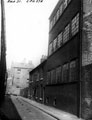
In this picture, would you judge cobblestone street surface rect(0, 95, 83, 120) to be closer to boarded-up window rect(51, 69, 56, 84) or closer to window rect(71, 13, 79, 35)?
boarded-up window rect(51, 69, 56, 84)

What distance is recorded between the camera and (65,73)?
18938 mm

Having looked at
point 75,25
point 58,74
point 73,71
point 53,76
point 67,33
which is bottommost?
point 53,76

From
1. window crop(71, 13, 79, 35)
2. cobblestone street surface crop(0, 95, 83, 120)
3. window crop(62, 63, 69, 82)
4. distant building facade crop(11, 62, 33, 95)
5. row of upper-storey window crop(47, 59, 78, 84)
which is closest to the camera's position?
cobblestone street surface crop(0, 95, 83, 120)

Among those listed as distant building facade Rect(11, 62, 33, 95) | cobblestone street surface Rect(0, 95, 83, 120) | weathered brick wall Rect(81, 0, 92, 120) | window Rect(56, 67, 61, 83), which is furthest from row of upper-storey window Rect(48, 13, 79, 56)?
distant building facade Rect(11, 62, 33, 95)

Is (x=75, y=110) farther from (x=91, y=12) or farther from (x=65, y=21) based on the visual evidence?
(x=65, y=21)

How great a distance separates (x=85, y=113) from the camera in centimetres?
1395

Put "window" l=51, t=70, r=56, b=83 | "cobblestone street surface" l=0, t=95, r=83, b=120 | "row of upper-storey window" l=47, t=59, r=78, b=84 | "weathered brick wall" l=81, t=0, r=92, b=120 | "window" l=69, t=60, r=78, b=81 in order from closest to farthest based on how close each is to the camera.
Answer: "cobblestone street surface" l=0, t=95, r=83, b=120 < "weathered brick wall" l=81, t=0, r=92, b=120 < "window" l=69, t=60, r=78, b=81 < "row of upper-storey window" l=47, t=59, r=78, b=84 < "window" l=51, t=70, r=56, b=83

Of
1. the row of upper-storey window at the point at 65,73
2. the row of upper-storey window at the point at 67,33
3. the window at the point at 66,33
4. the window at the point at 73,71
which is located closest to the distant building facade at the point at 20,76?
the row of upper-storey window at the point at 65,73

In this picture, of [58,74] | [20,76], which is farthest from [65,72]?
[20,76]

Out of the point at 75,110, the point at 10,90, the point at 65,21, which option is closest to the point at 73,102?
the point at 75,110

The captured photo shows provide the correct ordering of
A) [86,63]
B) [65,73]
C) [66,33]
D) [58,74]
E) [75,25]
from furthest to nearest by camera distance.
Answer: [58,74] < [66,33] < [65,73] < [75,25] < [86,63]

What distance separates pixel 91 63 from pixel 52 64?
10.1 metres

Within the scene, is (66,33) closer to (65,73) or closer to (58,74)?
(65,73)

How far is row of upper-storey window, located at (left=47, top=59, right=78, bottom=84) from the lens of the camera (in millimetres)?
16234
